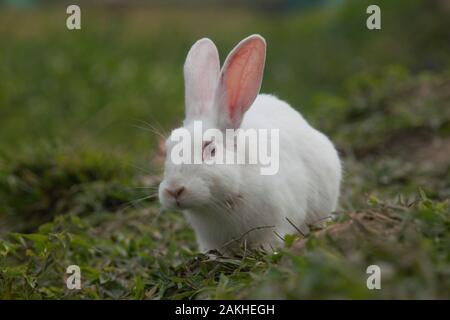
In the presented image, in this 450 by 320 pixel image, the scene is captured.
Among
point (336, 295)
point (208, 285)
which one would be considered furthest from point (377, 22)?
point (336, 295)

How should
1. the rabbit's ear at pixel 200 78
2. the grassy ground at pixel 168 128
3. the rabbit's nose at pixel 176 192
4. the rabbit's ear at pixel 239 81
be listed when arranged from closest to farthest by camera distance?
the grassy ground at pixel 168 128
the rabbit's nose at pixel 176 192
the rabbit's ear at pixel 239 81
the rabbit's ear at pixel 200 78

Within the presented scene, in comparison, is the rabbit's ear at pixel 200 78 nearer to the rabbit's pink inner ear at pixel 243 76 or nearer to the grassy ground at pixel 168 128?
the rabbit's pink inner ear at pixel 243 76

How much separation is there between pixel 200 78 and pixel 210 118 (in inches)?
12.5

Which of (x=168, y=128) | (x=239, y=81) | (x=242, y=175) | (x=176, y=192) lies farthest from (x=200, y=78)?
(x=168, y=128)

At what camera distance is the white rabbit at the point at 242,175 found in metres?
4.08

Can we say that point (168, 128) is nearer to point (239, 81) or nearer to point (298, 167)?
point (298, 167)

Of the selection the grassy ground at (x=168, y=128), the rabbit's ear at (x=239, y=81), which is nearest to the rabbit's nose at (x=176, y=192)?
the grassy ground at (x=168, y=128)

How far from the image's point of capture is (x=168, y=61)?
11.6 meters

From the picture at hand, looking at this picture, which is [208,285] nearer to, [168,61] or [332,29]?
[168,61]

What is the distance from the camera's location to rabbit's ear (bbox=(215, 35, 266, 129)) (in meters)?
4.36

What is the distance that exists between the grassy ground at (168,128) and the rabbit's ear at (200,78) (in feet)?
1.79

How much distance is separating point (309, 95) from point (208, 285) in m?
6.80

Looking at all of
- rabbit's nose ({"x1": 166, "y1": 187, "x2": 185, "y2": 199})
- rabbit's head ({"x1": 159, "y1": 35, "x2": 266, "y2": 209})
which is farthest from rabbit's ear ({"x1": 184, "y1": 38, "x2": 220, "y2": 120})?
rabbit's nose ({"x1": 166, "y1": 187, "x2": 185, "y2": 199})

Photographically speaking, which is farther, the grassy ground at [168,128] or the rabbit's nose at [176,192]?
the rabbit's nose at [176,192]
